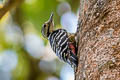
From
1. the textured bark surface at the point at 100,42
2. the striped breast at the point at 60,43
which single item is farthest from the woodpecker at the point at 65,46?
the textured bark surface at the point at 100,42

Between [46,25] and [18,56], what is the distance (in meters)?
1.83

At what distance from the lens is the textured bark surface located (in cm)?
247

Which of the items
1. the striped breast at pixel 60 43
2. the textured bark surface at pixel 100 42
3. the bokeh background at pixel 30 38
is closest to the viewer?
the textured bark surface at pixel 100 42

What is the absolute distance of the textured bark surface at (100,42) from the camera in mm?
2467

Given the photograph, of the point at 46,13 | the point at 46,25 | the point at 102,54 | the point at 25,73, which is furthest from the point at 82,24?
the point at 25,73

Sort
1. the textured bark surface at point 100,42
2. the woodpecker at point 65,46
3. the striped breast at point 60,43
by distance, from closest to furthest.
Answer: the textured bark surface at point 100,42 → the woodpecker at point 65,46 → the striped breast at point 60,43

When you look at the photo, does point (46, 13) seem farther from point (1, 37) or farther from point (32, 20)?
point (1, 37)

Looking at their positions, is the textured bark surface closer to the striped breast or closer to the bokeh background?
the striped breast

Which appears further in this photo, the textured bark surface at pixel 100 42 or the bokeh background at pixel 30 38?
the bokeh background at pixel 30 38

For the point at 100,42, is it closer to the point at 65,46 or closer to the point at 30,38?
the point at 65,46

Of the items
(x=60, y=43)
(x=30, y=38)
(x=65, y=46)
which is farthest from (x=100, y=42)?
(x=30, y=38)

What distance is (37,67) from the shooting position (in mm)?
6109

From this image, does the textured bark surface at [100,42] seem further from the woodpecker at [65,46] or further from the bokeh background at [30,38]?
the bokeh background at [30,38]

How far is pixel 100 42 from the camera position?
2.68 metres
